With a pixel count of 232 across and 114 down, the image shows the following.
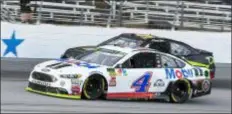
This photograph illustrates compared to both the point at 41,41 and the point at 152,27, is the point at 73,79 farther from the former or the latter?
the point at 152,27

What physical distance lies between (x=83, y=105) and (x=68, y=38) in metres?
8.55

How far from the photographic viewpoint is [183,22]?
25.7 meters

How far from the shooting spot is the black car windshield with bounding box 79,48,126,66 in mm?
15020

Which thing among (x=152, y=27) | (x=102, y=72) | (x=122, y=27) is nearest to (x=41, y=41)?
(x=122, y=27)

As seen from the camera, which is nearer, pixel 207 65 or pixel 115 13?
pixel 207 65

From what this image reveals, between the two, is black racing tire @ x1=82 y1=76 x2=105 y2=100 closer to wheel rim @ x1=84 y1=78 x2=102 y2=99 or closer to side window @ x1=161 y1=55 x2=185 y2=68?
wheel rim @ x1=84 y1=78 x2=102 y2=99

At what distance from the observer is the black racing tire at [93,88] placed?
14.3m

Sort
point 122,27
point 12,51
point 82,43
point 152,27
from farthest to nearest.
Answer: point 152,27 → point 122,27 → point 82,43 → point 12,51

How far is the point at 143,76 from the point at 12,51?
6.49 meters

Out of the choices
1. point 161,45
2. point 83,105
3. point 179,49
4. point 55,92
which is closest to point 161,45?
point 161,45

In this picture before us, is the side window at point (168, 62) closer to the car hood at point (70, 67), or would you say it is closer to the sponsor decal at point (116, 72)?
the sponsor decal at point (116, 72)

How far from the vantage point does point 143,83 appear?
1521 centimetres

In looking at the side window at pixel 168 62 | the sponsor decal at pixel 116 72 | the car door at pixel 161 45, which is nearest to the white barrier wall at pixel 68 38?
the car door at pixel 161 45

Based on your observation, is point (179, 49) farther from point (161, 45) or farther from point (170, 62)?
point (170, 62)
